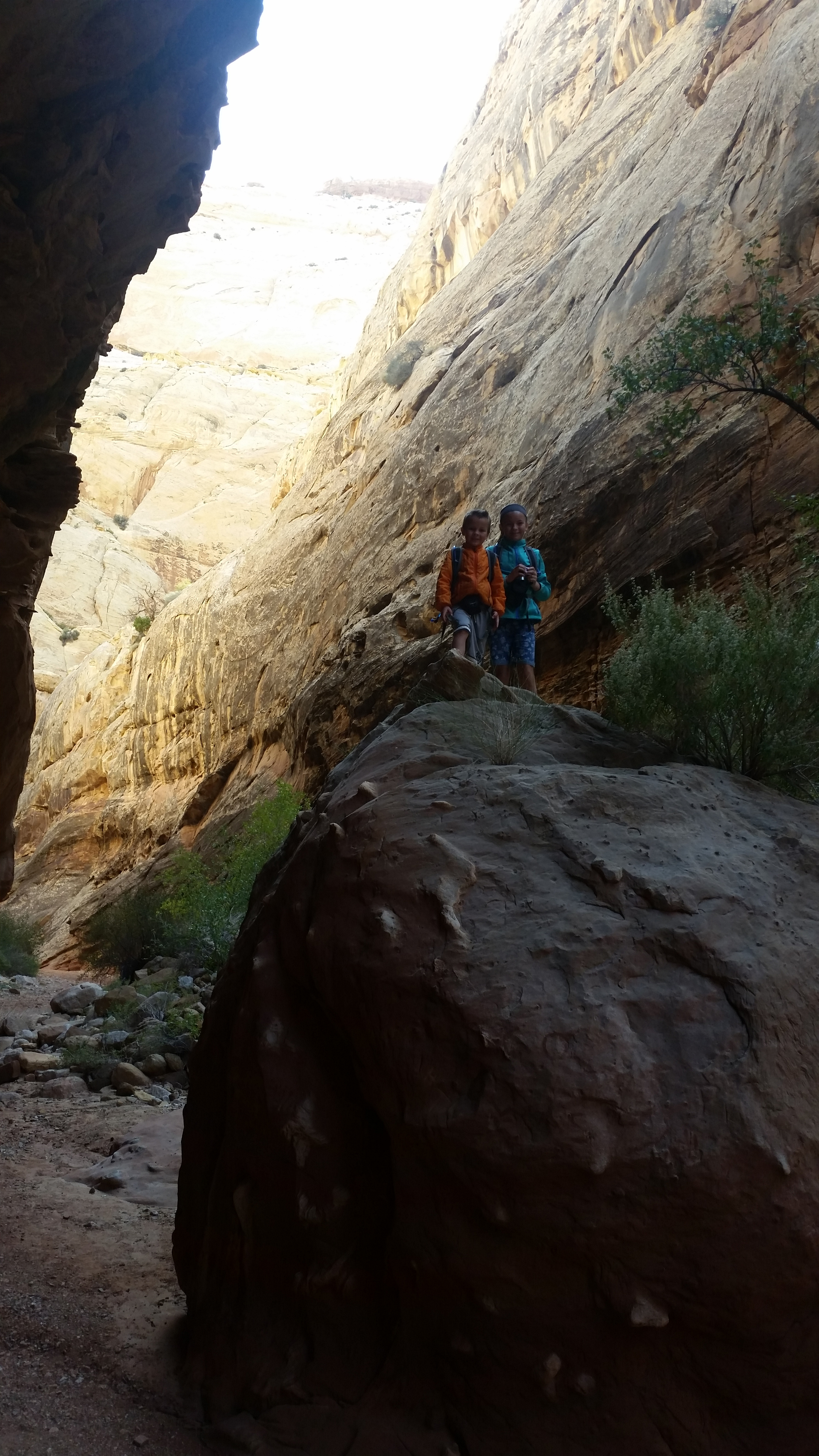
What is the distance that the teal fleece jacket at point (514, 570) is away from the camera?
8664 millimetres

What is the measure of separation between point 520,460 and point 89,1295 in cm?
1345

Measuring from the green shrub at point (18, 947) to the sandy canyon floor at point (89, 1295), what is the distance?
424 inches

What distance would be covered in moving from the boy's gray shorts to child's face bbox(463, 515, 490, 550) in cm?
54

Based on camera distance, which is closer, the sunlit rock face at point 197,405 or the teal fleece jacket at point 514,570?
the teal fleece jacket at point 514,570

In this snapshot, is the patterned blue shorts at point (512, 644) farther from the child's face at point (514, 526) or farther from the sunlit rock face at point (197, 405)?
the sunlit rock face at point (197, 405)

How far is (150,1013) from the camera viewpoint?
10906 mm

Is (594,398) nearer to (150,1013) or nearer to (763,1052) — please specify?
(150,1013)

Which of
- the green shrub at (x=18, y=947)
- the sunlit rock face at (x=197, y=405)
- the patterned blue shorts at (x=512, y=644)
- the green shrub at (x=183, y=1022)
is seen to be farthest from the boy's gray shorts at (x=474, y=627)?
the sunlit rock face at (x=197, y=405)

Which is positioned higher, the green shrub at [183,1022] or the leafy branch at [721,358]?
the leafy branch at [721,358]

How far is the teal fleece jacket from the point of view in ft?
28.4

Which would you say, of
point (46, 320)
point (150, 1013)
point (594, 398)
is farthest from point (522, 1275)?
point (594, 398)

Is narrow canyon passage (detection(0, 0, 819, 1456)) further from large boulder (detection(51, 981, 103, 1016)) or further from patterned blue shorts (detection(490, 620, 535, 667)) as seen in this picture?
large boulder (detection(51, 981, 103, 1016))

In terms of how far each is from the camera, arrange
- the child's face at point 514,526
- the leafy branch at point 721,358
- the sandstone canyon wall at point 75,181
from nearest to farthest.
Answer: the sandstone canyon wall at point 75,181 → the leafy branch at point 721,358 → the child's face at point 514,526

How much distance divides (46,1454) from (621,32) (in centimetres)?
2817
